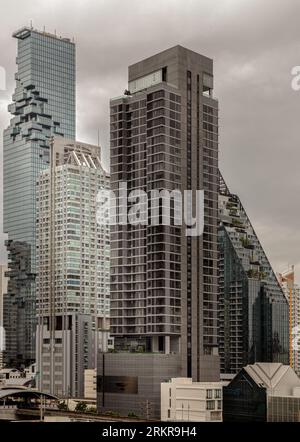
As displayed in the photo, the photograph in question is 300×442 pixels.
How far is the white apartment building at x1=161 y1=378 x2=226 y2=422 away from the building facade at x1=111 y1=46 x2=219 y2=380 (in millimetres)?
813

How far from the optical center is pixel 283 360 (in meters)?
15.9

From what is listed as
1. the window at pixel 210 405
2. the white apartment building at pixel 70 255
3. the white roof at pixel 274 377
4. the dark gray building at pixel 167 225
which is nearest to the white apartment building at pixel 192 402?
the window at pixel 210 405

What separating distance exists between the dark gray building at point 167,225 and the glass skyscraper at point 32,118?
7.59 feet

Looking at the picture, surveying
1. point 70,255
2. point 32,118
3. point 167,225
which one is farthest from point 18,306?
point 167,225

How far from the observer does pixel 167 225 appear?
1147 centimetres

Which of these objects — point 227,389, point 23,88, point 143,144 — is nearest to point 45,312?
point 23,88

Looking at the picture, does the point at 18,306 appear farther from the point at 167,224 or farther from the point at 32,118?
the point at 167,224

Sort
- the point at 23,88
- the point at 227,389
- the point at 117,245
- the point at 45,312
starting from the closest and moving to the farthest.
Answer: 1. the point at 227,389
2. the point at 117,245
3. the point at 23,88
4. the point at 45,312

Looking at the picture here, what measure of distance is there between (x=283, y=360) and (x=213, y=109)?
6.03 meters

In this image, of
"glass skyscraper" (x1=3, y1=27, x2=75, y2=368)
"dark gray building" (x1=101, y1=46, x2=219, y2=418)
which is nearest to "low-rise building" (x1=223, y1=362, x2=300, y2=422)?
"dark gray building" (x1=101, y1=46, x2=219, y2=418)

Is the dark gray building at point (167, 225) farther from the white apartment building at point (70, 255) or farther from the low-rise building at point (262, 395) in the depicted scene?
the white apartment building at point (70, 255)

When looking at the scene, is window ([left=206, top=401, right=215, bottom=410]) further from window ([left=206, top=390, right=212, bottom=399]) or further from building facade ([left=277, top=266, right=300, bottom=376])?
building facade ([left=277, top=266, right=300, bottom=376])

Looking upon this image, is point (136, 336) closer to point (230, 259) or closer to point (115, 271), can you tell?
point (115, 271)

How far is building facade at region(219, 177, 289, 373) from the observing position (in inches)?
620
